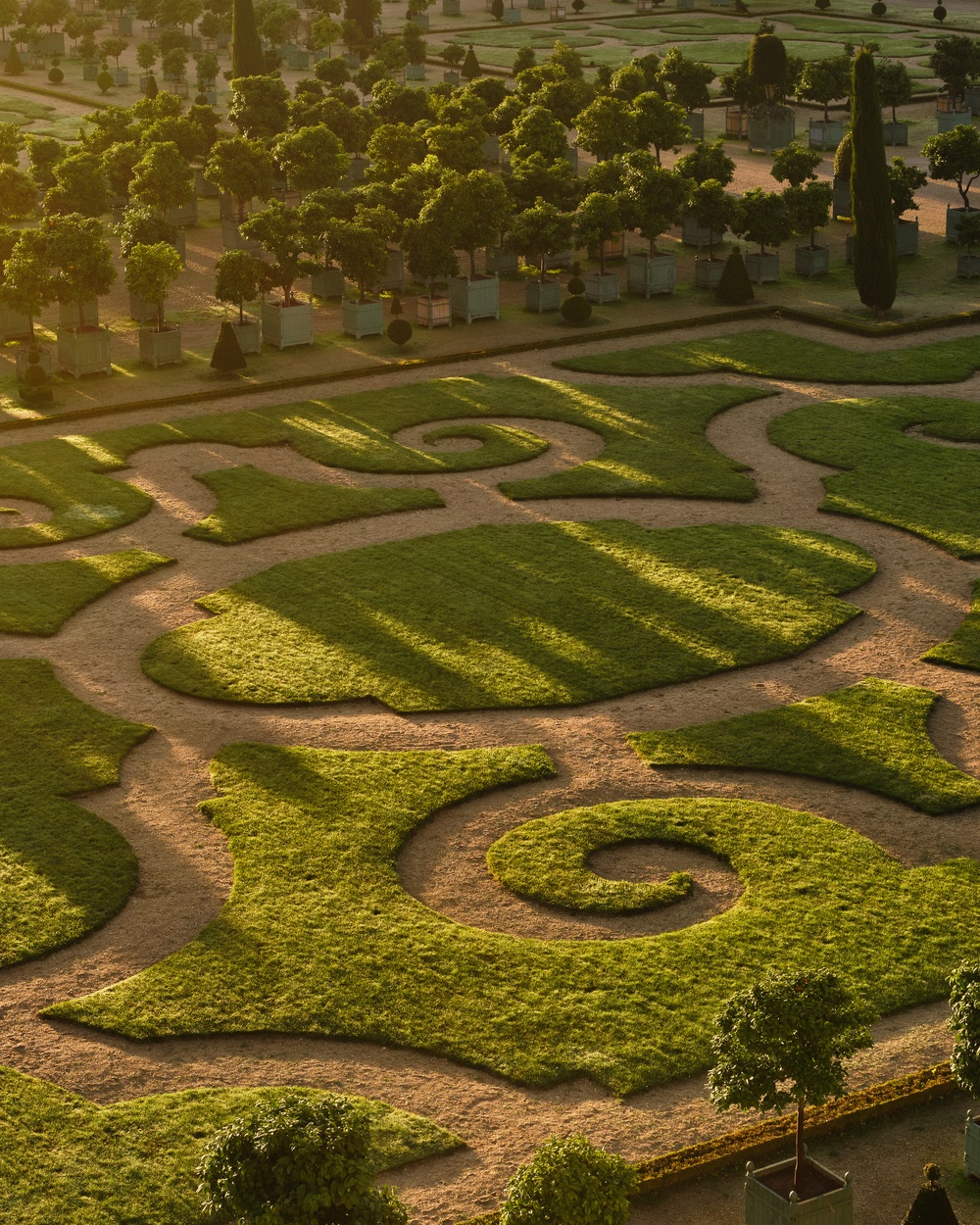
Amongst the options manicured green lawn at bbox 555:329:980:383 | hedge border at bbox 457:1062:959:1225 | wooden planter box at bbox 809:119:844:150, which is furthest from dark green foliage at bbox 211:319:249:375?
wooden planter box at bbox 809:119:844:150

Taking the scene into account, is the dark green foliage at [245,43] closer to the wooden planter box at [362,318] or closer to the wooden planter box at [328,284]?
the wooden planter box at [328,284]

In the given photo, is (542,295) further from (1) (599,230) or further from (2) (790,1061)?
(2) (790,1061)

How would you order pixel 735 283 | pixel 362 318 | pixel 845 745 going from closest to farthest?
pixel 845 745, pixel 362 318, pixel 735 283

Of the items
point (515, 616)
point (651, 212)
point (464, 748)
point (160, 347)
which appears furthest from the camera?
point (651, 212)

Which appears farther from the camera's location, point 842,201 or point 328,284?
point 842,201

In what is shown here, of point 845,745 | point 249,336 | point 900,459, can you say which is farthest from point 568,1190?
point 249,336

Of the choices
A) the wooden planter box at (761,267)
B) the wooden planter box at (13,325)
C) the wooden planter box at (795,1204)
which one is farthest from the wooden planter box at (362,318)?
the wooden planter box at (795,1204)

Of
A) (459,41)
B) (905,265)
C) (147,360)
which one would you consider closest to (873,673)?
(147,360)
